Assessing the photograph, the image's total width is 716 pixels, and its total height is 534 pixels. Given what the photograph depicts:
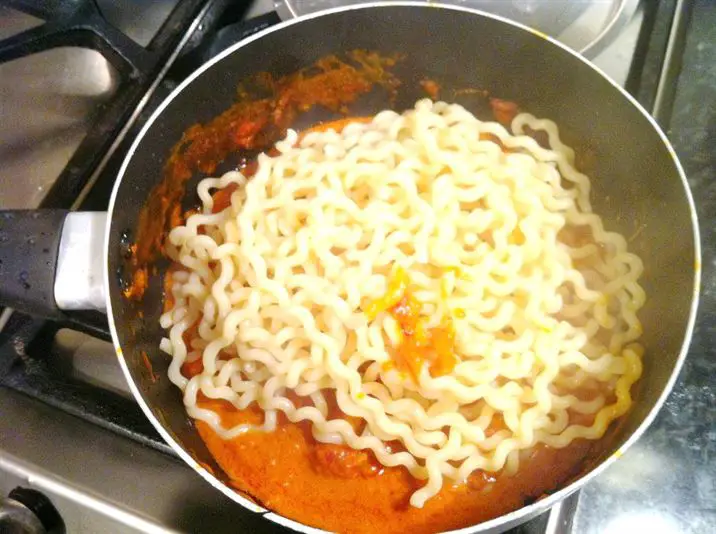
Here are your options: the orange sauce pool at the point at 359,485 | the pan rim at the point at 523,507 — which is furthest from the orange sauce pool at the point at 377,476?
the pan rim at the point at 523,507

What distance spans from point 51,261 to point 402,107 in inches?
30.6

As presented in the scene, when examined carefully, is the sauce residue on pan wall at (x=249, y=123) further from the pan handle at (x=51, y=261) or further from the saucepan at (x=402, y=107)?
the pan handle at (x=51, y=261)

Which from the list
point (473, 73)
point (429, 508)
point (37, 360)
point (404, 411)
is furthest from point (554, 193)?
point (37, 360)

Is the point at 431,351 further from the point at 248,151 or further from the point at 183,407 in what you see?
the point at 248,151

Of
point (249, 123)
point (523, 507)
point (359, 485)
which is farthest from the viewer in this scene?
point (249, 123)

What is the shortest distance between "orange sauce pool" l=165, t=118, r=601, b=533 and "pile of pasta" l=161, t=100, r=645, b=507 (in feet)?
0.05

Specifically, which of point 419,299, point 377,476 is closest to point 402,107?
point 419,299

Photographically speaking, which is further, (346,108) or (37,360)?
(346,108)

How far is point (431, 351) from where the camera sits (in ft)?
3.59

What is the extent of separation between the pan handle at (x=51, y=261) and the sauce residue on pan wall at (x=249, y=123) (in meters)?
0.12

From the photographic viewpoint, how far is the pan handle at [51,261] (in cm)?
97

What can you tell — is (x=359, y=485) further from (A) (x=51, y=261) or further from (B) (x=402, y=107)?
(B) (x=402, y=107)

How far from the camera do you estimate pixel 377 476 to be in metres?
1.07

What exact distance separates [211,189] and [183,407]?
44 centimetres
